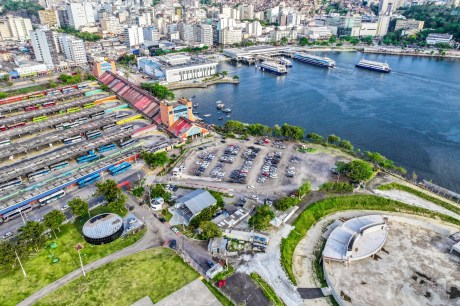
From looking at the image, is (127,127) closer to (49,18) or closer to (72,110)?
(72,110)

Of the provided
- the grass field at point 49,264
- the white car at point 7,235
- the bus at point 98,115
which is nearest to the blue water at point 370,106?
the bus at point 98,115

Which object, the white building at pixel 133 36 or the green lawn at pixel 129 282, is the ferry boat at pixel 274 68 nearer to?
the white building at pixel 133 36

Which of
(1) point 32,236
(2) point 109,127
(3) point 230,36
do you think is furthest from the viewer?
(3) point 230,36

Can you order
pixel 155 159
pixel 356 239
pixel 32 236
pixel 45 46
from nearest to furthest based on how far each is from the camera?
1. pixel 32 236
2. pixel 356 239
3. pixel 155 159
4. pixel 45 46

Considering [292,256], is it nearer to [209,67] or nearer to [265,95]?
[265,95]

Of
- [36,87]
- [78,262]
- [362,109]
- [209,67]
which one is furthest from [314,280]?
[36,87]

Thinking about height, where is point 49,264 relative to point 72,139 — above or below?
below

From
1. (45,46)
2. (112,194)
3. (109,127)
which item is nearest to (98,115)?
(109,127)

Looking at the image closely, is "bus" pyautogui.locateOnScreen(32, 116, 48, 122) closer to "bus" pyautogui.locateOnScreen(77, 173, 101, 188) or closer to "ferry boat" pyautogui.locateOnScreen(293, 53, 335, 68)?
"bus" pyautogui.locateOnScreen(77, 173, 101, 188)
